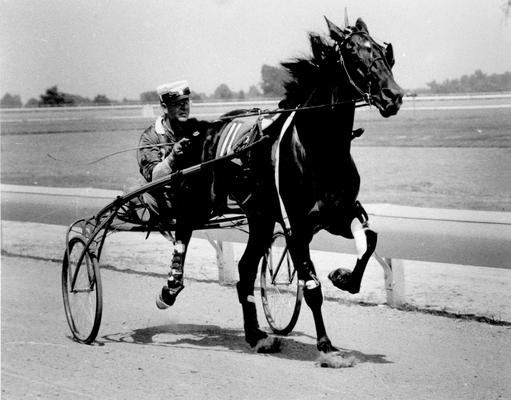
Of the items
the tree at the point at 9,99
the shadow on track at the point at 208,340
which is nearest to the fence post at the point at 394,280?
the shadow on track at the point at 208,340

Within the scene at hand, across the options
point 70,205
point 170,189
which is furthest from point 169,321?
point 70,205

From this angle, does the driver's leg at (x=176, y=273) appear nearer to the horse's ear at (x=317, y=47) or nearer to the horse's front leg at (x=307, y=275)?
the horse's front leg at (x=307, y=275)

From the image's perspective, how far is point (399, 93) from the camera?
5824 mm

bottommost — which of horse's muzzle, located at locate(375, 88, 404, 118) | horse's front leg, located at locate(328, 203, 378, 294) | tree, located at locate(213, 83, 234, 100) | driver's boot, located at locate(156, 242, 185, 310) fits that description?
driver's boot, located at locate(156, 242, 185, 310)

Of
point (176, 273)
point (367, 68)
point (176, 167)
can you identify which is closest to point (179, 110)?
point (176, 167)

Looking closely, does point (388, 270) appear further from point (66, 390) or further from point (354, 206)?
point (66, 390)

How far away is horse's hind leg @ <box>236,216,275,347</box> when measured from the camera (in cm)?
719

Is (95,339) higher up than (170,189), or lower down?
lower down

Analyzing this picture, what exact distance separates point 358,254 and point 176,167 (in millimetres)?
1818

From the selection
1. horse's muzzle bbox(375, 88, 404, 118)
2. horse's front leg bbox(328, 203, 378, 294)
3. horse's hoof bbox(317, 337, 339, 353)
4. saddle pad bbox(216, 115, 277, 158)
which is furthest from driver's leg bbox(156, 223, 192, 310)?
horse's muzzle bbox(375, 88, 404, 118)

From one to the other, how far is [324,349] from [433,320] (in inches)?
64.0

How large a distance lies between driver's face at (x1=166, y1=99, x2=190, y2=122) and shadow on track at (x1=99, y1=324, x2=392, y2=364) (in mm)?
1802

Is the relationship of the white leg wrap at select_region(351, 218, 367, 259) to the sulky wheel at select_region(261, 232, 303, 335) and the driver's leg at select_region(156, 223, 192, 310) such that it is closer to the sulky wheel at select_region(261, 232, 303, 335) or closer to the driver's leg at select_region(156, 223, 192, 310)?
the sulky wheel at select_region(261, 232, 303, 335)

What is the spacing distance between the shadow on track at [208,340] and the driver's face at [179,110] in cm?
180
